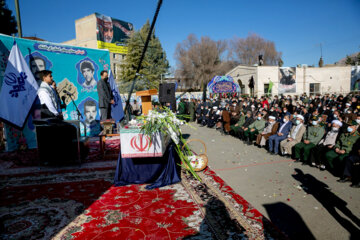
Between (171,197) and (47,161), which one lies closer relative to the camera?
(171,197)

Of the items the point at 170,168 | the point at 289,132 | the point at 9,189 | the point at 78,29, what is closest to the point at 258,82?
the point at 289,132

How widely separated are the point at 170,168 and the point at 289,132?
467 centimetres

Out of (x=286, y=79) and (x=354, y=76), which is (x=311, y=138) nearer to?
(x=286, y=79)

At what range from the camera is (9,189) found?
14.8ft

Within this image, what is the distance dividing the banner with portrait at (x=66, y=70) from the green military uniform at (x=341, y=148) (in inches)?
311

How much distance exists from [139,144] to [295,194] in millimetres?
3138

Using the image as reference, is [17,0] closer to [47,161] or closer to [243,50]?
[47,161]

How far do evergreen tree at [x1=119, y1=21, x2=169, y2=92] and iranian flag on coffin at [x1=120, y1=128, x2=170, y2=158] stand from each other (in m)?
24.2

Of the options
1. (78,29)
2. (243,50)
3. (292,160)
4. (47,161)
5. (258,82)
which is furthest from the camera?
(243,50)

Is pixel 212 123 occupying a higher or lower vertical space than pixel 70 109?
lower

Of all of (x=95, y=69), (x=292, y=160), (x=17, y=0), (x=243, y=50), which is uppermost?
(x=243, y=50)

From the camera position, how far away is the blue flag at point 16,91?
609 centimetres

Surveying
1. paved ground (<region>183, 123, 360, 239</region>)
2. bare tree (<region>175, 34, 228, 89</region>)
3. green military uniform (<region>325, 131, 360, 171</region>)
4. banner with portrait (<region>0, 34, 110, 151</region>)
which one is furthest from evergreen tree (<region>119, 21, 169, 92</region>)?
green military uniform (<region>325, 131, 360, 171</region>)

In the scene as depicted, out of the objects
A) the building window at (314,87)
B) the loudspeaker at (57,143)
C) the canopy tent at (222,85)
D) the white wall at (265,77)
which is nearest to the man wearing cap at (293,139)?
the loudspeaker at (57,143)
